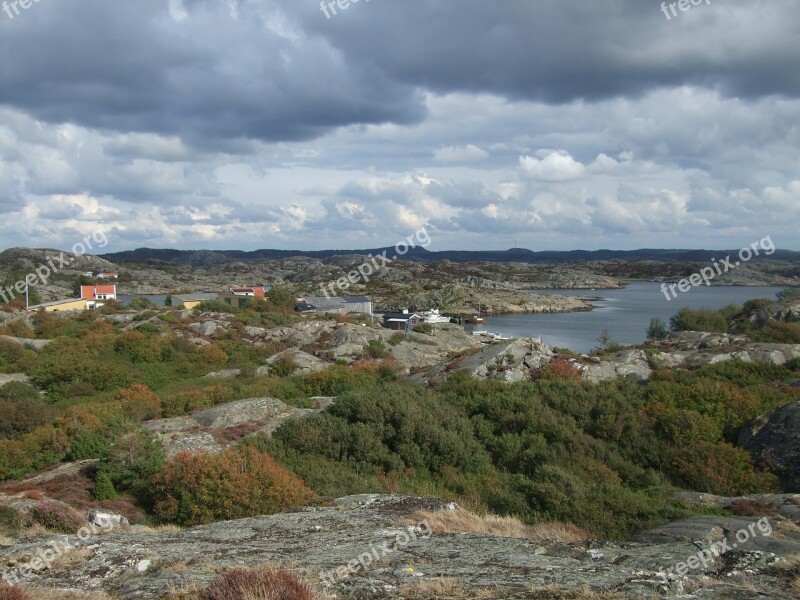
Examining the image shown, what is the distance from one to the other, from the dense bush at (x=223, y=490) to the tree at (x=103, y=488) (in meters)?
1.42

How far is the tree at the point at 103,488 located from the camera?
13.2 meters

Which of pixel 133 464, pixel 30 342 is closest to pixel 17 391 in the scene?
pixel 30 342

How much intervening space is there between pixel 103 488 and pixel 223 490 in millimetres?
3557

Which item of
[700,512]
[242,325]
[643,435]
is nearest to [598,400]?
[643,435]

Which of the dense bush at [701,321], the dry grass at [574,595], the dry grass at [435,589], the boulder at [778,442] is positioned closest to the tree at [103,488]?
the dry grass at [435,589]

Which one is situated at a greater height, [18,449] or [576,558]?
[576,558]

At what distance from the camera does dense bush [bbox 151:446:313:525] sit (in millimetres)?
11477

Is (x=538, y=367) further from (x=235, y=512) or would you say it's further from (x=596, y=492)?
(x=235, y=512)

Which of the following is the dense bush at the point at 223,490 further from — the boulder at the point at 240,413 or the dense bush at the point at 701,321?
the dense bush at the point at 701,321

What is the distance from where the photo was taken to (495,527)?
9875mm

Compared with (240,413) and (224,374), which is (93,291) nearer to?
(224,374)

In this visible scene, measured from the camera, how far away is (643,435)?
1669 cm

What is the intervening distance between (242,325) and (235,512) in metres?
38.3

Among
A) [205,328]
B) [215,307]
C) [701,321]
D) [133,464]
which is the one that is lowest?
[701,321]
